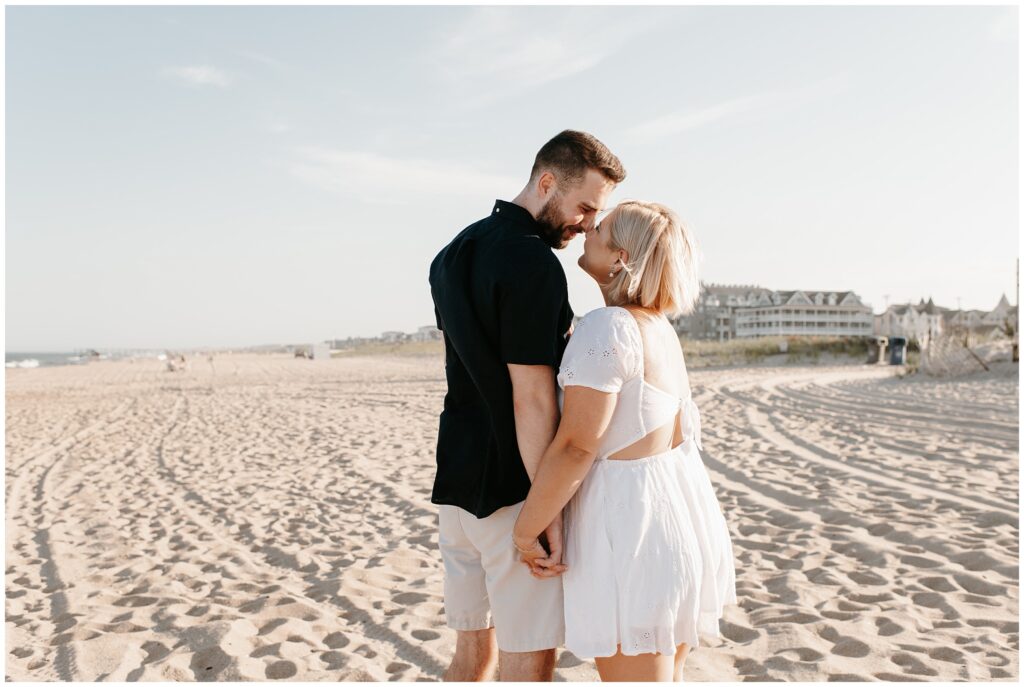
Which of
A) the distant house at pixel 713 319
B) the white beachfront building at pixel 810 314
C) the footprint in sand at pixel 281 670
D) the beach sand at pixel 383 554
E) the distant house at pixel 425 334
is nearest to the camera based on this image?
the footprint in sand at pixel 281 670

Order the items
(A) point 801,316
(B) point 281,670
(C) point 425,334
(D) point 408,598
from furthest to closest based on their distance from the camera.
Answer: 1. (C) point 425,334
2. (A) point 801,316
3. (D) point 408,598
4. (B) point 281,670

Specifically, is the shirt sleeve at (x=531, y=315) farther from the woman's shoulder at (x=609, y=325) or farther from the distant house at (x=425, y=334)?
the distant house at (x=425, y=334)

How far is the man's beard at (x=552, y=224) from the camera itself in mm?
2175

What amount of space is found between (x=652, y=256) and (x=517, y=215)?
402 millimetres

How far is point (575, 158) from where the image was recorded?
2121 millimetres

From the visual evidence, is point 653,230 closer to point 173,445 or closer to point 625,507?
point 625,507

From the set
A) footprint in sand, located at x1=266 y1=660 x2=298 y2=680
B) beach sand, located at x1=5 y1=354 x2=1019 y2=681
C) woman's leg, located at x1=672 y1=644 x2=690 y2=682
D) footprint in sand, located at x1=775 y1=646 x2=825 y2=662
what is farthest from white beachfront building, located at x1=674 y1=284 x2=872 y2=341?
woman's leg, located at x1=672 y1=644 x2=690 y2=682

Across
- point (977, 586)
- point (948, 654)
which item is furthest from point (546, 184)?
point (977, 586)

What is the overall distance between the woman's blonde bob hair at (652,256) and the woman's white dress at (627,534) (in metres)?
0.10

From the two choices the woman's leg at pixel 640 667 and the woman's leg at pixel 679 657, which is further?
the woman's leg at pixel 679 657

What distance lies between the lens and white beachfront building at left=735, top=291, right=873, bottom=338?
79.6 metres

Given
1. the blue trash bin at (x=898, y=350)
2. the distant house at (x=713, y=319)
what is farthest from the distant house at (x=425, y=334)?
the blue trash bin at (x=898, y=350)

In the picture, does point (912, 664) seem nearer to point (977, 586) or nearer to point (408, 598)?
point (977, 586)

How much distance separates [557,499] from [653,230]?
0.75 metres
